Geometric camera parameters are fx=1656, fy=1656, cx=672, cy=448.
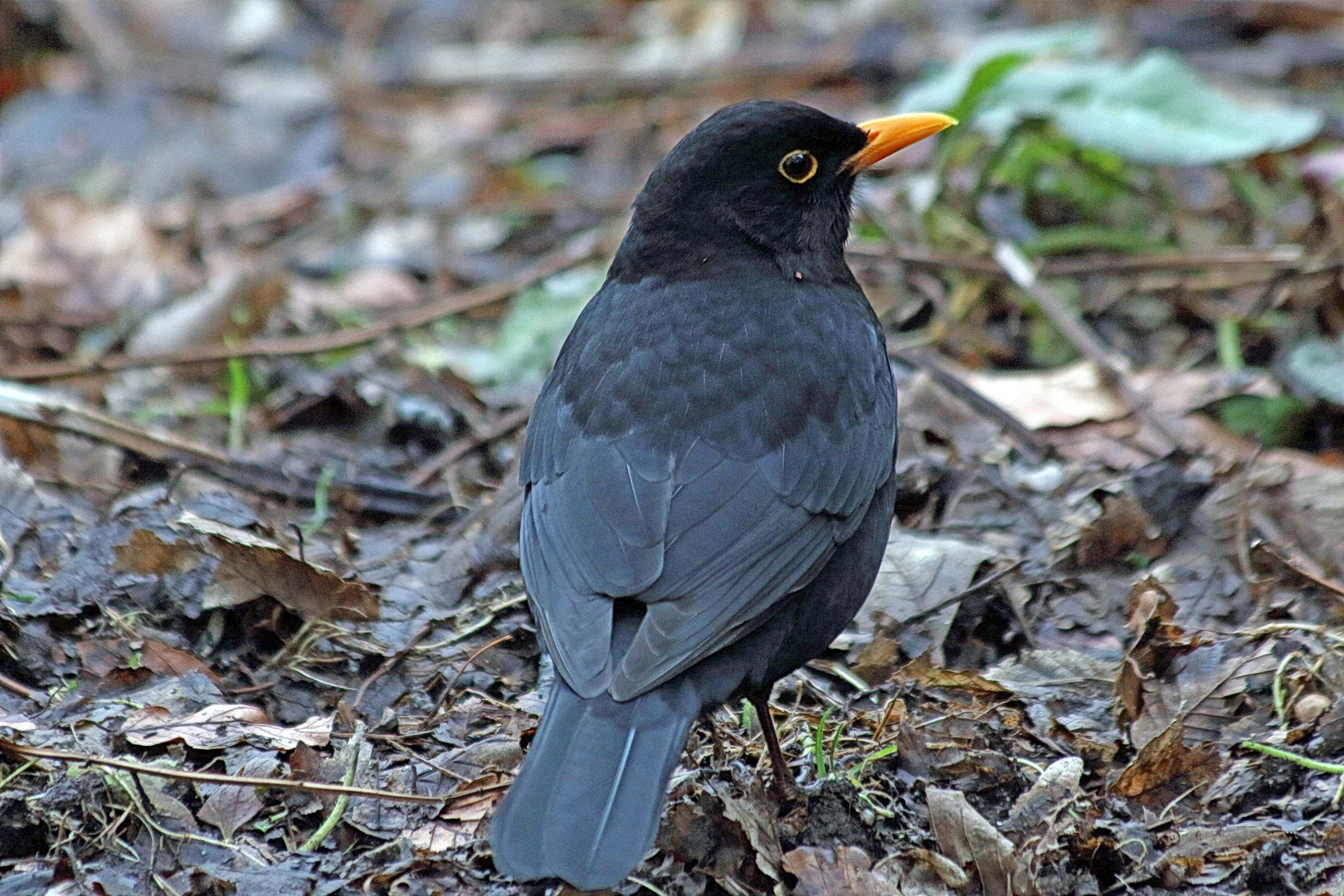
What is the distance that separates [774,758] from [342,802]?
1.00 m

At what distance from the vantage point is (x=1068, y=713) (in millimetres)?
4266

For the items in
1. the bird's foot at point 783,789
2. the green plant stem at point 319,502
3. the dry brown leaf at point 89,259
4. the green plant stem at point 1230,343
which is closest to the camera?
the bird's foot at point 783,789

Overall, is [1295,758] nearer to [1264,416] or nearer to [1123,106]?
[1264,416]

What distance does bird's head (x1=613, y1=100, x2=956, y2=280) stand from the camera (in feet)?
14.9

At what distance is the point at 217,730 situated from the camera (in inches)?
157

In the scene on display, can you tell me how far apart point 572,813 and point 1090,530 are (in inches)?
90.2

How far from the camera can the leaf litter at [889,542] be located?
3.69 metres

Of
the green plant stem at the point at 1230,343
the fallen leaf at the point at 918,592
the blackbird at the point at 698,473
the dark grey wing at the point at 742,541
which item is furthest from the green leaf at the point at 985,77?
the dark grey wing at the point at 742,541

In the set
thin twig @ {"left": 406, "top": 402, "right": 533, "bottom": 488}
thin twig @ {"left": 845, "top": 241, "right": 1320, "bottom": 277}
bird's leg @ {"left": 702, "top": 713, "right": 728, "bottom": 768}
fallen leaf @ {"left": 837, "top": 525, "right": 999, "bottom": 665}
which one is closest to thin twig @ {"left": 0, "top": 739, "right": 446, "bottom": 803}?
bird's leg @ {"left": 702, "top": 713, "right": 728, "bottom": 768}

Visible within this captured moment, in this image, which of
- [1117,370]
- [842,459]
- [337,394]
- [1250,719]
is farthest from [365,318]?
[1250,719]

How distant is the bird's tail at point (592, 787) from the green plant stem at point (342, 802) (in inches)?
22.7

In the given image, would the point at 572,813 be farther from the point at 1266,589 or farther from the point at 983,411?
the point at 983,411

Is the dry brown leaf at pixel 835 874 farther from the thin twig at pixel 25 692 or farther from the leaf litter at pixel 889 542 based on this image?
the thin twig at pixel 25 692

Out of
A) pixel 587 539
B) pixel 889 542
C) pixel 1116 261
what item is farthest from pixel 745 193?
pixel 1116 261
